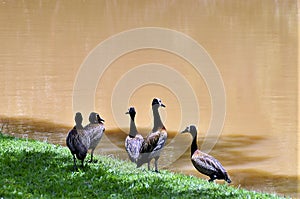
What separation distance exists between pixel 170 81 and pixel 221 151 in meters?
8.07

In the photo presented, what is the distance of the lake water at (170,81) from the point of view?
13.7 m

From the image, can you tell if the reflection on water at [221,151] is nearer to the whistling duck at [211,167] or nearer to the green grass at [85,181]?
the whistling duck at [211,167]

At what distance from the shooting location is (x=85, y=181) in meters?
8.23

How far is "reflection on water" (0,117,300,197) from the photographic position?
38.1ft

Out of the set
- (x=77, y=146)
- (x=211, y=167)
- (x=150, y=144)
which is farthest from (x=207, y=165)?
(x=77, y=146)

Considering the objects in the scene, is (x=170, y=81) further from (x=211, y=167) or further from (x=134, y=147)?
(x=211, y=167)

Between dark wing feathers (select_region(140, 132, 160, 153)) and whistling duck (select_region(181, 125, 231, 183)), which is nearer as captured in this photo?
whistling duck (select_region(181, 125, 231, 183))

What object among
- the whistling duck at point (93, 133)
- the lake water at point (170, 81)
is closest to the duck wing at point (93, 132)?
the whistling duck at point (93, 133)

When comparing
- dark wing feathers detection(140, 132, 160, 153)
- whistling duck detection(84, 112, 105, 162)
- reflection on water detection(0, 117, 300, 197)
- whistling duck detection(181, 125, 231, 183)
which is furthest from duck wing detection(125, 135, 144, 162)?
reflection on water detection(0, 117, 300, 197)

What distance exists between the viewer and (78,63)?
23484 millimetres

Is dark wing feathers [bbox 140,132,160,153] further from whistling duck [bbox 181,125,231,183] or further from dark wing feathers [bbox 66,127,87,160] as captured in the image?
dark wing feathers [bbox 66,127,87,160]

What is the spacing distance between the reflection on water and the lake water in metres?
0.02

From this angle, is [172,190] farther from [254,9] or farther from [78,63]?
[254,9]

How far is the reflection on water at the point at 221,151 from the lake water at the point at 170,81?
24 mm
